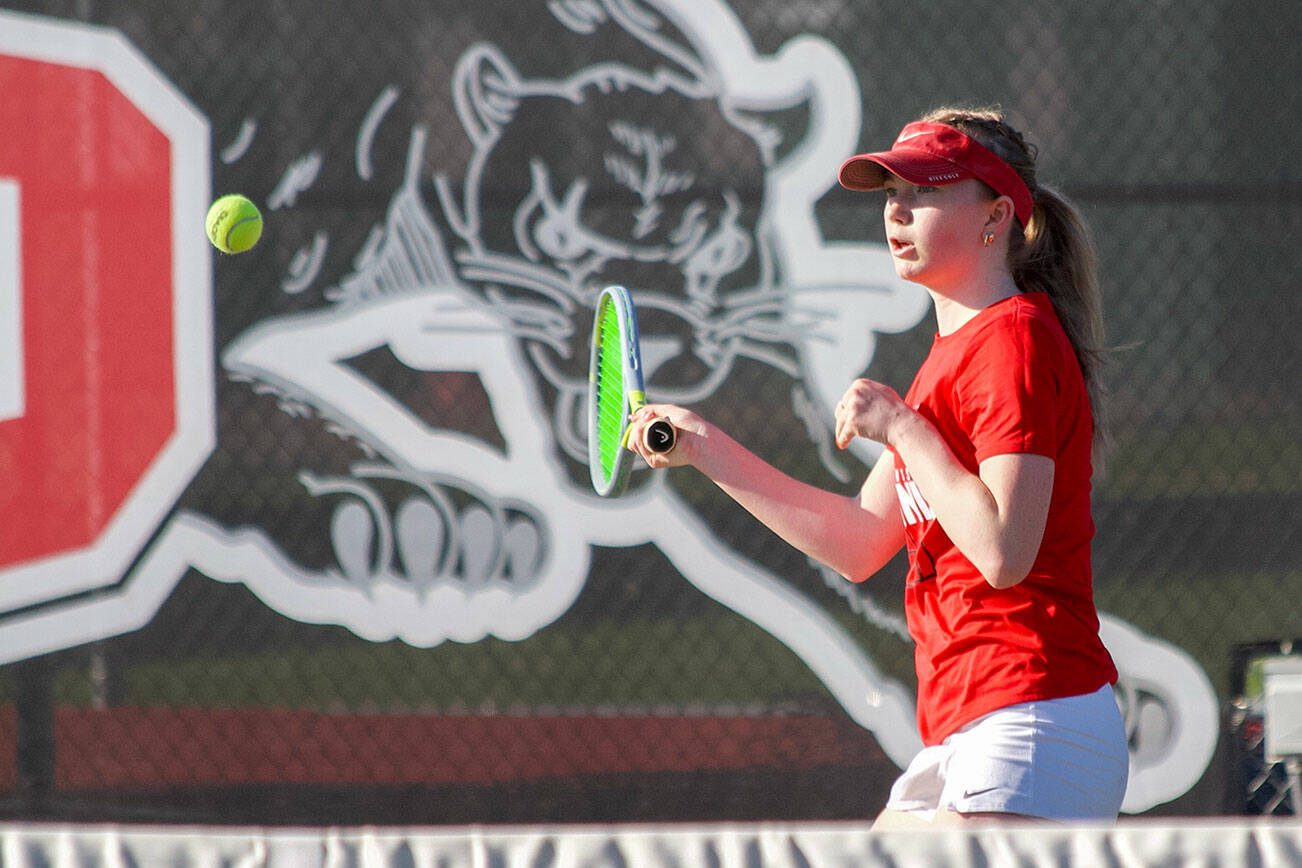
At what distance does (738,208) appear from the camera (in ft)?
11.4

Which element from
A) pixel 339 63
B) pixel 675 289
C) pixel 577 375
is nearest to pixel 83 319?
pixel 339 63

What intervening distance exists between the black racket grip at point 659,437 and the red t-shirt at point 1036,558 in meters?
0.35

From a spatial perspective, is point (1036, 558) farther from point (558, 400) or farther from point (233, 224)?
point (233, 224)

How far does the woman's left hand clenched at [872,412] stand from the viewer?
69.7 inches

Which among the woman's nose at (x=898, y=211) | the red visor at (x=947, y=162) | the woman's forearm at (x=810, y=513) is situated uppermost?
the red visor at (x=947, y=162)

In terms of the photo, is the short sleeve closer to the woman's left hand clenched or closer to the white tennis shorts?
the woman's left hand clenched

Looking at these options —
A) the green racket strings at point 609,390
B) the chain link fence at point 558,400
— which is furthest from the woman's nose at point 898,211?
the chain link fence at point 558,400

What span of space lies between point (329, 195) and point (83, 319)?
0.65 m

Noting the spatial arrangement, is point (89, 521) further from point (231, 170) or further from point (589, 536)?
point (589, 536)

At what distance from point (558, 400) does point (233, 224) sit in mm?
827

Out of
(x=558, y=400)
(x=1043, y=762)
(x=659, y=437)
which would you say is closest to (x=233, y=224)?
(x=558, y=400)

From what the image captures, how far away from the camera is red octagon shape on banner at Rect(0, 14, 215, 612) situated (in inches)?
137

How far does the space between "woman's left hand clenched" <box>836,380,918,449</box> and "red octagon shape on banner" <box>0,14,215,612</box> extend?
2.11 meters

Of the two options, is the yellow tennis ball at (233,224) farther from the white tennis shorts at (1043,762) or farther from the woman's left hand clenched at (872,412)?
the white tennis shorts at (1043,762)
